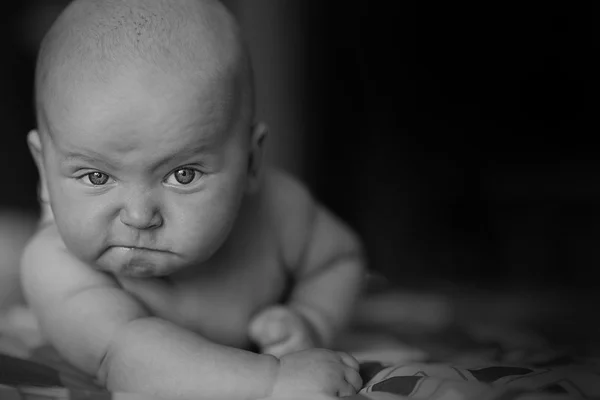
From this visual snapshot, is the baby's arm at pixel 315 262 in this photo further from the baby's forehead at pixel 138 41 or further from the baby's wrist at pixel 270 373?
the baby's forehead at pixel 138 41

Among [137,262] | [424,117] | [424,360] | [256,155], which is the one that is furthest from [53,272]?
[424,117]

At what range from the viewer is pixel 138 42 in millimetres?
691

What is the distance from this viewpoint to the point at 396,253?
2.05 m

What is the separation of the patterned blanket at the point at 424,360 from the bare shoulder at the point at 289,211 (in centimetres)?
14

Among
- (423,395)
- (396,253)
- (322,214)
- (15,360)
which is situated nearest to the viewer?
(423,395)

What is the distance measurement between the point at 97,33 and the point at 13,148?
1501 millimetres

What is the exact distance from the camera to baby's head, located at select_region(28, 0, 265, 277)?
676mm

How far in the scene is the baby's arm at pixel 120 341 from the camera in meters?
0.68

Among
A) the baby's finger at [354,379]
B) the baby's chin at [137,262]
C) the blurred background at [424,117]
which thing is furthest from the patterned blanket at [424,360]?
the blurred background at [424,117]

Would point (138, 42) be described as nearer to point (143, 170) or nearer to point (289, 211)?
point (143, 170)

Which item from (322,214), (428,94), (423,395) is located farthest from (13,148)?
(423,395)

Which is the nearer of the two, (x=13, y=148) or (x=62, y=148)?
(x=62, y=148)

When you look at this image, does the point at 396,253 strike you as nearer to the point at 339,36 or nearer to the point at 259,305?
the point at 339,36

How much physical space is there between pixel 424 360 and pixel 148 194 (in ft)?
1.24
